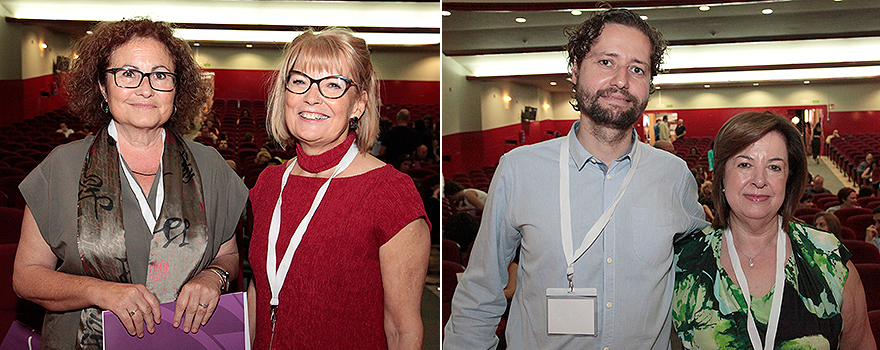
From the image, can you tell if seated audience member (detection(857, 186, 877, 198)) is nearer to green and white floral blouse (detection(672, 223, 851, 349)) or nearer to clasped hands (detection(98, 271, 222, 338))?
green and white floral blouse (detection(672, 223, 851, 349))

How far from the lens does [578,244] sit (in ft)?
5.56

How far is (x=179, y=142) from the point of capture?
5.14ft

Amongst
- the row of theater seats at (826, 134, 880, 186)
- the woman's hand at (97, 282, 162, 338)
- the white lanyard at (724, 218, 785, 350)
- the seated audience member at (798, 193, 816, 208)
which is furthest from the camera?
the seated audience member at (798, 193, 816, 208)

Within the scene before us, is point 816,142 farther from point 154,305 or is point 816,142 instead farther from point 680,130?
point 154,305

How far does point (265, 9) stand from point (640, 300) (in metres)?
7.33

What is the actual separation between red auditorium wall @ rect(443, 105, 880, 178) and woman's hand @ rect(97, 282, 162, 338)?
2735mm

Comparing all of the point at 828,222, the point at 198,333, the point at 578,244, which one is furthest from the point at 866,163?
the point at 198,333

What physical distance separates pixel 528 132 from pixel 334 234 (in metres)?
2.61

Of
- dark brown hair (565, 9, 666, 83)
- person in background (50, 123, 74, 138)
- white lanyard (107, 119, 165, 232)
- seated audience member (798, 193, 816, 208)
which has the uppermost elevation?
dark brown hair (565, 9, 666, 83)

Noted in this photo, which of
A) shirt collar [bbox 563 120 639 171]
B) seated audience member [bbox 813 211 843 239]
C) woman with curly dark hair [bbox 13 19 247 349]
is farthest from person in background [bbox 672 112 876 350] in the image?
seated audience member [bbox 813 211 843 239]

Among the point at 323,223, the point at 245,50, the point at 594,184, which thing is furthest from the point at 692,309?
the point at 245,50

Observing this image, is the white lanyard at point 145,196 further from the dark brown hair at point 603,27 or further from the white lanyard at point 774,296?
the white lanyard at point 774,296

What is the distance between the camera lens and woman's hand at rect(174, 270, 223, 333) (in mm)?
1350

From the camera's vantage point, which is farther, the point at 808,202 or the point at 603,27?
the point at 808,202
